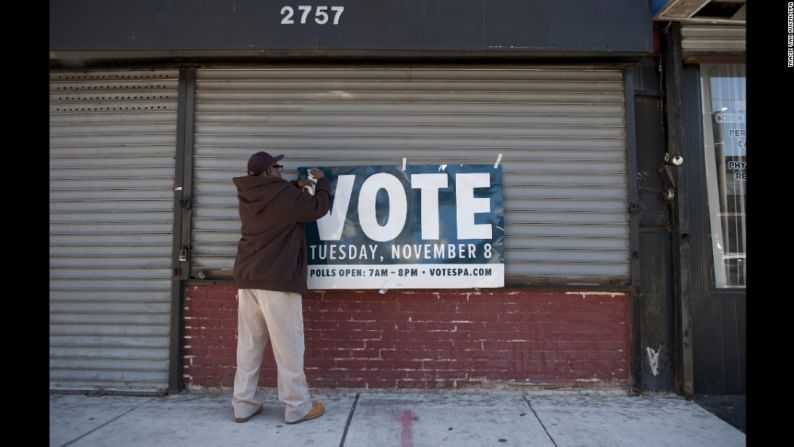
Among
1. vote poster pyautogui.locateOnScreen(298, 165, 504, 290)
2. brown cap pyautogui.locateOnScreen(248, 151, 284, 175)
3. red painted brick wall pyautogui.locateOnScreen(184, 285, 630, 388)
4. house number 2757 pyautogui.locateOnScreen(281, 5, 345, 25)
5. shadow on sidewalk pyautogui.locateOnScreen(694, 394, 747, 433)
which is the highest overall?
house number 2757 pyautogui.locateOnScreen(281, 5, 345, 25)

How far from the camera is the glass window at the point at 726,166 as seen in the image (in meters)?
4.84

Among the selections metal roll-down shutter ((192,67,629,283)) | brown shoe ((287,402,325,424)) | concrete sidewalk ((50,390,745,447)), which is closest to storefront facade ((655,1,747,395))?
metal roll-down shutter ((192,67,629,283))

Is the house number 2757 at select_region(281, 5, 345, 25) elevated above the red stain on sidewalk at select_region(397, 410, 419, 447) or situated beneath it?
elevated above

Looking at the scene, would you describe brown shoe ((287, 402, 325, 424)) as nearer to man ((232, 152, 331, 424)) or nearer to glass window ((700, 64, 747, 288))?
man ((232, 152, 331, 424))

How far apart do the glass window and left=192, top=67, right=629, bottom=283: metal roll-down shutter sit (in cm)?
97

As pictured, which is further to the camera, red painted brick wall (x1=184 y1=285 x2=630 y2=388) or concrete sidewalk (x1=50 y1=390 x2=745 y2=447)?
red painted brick wall (x1=184 y1=285 x2=630 y2=388)

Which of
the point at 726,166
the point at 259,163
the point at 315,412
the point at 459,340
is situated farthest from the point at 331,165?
the point at 726,166

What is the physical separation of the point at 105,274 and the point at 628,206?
5.27 m

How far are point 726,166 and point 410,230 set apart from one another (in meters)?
3.31

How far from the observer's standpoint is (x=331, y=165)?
187 inches

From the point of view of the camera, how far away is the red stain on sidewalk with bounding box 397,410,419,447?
3.59 m

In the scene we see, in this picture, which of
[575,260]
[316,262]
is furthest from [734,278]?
[316,262]

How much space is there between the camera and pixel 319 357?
468 cm

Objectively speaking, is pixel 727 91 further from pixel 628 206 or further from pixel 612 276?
pixel 612 276
